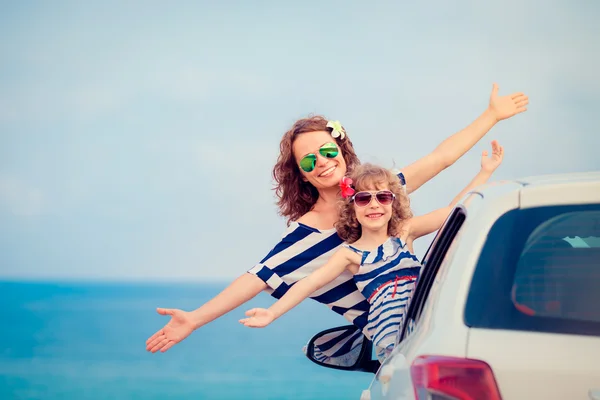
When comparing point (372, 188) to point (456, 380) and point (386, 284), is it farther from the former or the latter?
point (456, 380)

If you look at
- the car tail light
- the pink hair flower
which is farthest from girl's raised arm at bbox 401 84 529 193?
the car tail light

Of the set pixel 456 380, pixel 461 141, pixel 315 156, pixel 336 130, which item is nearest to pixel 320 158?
pixel 315 156

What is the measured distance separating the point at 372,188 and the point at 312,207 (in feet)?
2.88

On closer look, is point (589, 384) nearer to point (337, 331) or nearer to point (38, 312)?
point (337, 331)

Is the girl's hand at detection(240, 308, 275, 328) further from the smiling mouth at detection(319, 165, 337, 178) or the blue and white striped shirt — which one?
the smiling mouth at detection(319, 165, 337, 178)

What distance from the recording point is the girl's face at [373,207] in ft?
15.8

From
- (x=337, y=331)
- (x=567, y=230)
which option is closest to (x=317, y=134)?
(x=337, y=331)

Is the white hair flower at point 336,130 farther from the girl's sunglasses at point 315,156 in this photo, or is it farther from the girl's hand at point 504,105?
the girl's hand at point 504,105

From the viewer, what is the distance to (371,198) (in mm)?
4816

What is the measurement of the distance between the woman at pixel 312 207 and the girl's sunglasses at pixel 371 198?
21.5 inches

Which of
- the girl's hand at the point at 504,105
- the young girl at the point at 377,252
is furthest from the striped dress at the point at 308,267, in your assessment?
the girl's hand at the point at 504,105

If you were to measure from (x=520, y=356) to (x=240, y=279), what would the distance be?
3378 millimetres

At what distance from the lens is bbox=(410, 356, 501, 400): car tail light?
2.08m

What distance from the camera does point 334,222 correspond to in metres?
5.41
